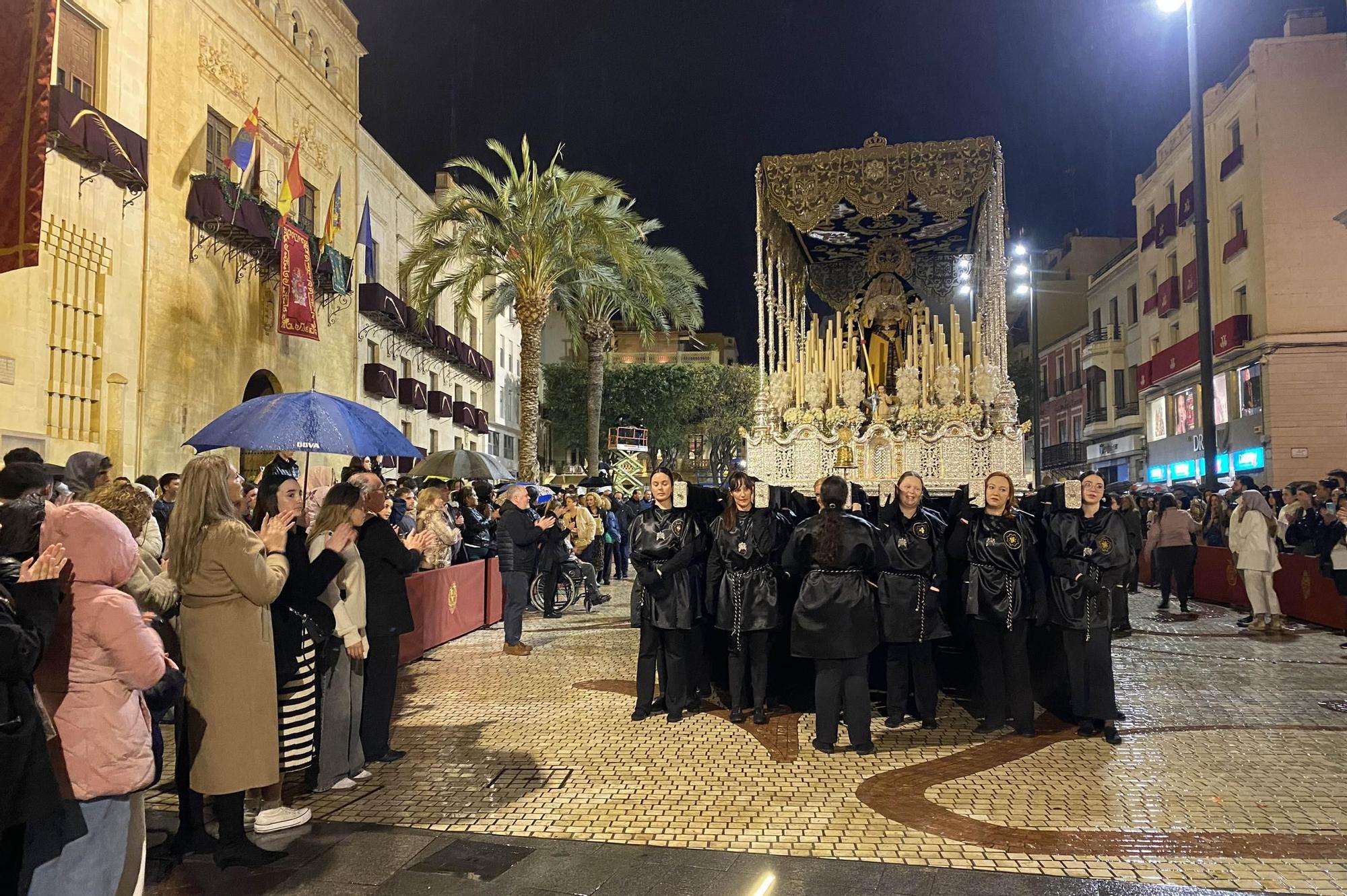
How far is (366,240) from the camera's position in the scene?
24.4 metres

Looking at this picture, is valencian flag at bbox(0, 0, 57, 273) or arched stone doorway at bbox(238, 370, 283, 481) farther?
arched stone doorway at bbox(238, 370, 283, 481)

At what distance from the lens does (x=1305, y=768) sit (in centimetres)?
570

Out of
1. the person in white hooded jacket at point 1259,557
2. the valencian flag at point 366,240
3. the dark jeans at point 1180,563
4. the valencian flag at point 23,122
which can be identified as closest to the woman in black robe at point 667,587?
the valencian flag at point 23,122

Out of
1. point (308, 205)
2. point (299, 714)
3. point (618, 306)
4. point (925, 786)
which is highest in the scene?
point (308, 205)

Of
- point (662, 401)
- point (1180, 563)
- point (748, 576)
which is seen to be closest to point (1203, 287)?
point (1180, 563)

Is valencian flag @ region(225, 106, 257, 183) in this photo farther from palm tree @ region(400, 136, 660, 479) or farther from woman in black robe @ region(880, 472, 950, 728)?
woman in black robe @ region(880, 472, 950, 728)

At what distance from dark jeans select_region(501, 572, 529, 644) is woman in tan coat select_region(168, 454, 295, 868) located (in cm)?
584

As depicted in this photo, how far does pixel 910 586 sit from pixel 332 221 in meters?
19.3

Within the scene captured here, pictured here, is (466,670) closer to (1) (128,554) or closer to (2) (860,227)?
(1) (128,554)

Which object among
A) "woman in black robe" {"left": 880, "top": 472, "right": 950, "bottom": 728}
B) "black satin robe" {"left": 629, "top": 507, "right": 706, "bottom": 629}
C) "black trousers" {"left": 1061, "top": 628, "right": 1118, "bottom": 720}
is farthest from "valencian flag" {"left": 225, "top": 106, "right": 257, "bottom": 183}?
"black trousers" {"left": 1061, "top": 628, "right": 1118, "bottom": 720}

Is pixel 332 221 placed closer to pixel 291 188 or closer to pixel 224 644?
pixel 291 188

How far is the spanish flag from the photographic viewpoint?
741 inches

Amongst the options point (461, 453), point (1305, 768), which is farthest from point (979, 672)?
point (461, 453)

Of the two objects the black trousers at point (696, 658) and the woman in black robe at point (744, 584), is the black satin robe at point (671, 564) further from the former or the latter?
the black trousers at point (696, 658)
